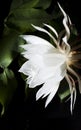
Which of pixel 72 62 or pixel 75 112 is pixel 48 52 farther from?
pixel 75 112

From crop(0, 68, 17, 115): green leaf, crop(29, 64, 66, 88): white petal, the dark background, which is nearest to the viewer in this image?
crop(29, 64, 66, 88): white petal

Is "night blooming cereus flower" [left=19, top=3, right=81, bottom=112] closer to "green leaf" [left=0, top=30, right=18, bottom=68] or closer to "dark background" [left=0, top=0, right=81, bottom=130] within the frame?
"green leaf" [left=0, top=30, right=18, bottom=68]

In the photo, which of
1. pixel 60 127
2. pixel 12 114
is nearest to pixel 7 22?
pixel 12 114

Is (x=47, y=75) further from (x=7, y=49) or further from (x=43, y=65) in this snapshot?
(x=7, y=49)

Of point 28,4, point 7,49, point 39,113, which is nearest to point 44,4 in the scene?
point 28,4

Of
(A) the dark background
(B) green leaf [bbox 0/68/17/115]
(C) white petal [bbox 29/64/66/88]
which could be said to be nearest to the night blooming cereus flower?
(C) white petal [bbox 29/64/66/88]

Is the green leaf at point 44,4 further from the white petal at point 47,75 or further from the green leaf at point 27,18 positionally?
the white petal at point 47,75

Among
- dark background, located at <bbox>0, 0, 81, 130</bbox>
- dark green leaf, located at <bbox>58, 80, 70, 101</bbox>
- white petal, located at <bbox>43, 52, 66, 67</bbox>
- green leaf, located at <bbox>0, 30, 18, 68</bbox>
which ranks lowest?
dark background, located at <bbox>0, 0, 81, 130</bbox>
